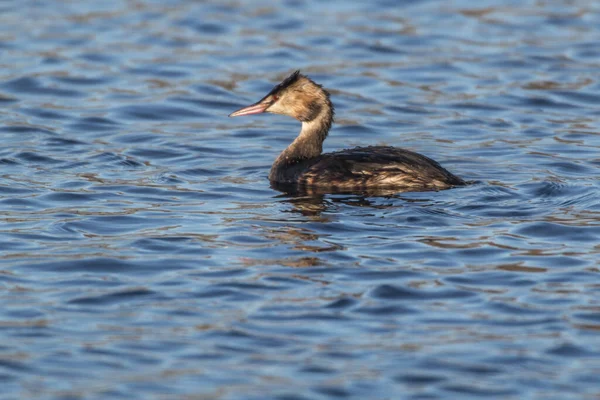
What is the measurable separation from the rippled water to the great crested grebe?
0.28m

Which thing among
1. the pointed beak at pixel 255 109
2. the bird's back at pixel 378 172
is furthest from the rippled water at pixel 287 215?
the pointed beak at pixel 255 109

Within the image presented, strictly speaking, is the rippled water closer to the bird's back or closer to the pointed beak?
the bird's back

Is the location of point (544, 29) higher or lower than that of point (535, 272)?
higher

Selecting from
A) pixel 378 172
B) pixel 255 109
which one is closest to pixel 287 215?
pixel 378 172

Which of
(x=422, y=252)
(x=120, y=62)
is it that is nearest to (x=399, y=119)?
(x=120, y=62)

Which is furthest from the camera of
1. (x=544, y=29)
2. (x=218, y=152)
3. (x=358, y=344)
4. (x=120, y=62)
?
(x=544, y=29)

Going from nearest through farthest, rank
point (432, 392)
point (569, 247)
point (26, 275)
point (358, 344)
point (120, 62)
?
point (432, 392) → point (358, 344) → point (26, 275) → point (569, 247) → point (120, 62)

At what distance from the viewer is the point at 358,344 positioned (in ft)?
23.1

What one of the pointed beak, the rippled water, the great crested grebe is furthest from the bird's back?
the pointed beak

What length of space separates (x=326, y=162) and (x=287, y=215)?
44.6 inches

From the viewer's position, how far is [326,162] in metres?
11.1

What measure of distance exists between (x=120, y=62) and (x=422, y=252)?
29.0ft

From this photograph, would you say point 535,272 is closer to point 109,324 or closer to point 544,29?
point 109,324

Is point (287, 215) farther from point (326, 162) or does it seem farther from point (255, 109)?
point (255, 109)
